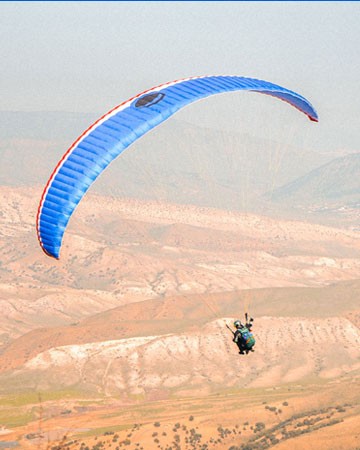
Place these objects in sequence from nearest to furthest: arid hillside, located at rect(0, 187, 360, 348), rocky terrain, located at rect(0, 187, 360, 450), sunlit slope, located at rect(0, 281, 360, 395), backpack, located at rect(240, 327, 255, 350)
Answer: backpack, located at rect(240, 327, 255, 350) → rocky terrain, located at rect(0, 187, 360, 450) → sunlit slope, located at rect(0, 281, 360, 395) → arid hillside, located at rect(0, 187, 360, 348)

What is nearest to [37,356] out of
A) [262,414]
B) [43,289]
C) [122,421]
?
[122,421]

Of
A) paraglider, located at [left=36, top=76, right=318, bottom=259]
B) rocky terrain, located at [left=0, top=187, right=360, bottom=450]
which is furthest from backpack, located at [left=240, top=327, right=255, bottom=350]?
paraglider, located at [left=36, top=76, right=318, bottom=259]

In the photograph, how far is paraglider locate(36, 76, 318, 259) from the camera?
18703 millimetres

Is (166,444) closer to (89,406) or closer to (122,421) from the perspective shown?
(122,421)

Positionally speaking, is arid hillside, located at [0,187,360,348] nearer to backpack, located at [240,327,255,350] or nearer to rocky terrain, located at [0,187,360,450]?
rocky terrain, located at [0,187,360,450]

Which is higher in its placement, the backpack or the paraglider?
the paraglider

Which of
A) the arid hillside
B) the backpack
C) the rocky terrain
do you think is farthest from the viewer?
the arid hillside

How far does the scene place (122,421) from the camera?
5194 cm

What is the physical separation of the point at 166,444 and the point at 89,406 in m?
19.2

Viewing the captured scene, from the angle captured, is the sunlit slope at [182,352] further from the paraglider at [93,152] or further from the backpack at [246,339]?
the paraglider at [93,152]

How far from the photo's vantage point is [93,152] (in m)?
18.9

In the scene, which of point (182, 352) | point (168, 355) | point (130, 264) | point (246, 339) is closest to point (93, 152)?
point (246, 339)

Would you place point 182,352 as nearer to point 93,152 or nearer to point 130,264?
point 93,152

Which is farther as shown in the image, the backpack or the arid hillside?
the arid hillside
